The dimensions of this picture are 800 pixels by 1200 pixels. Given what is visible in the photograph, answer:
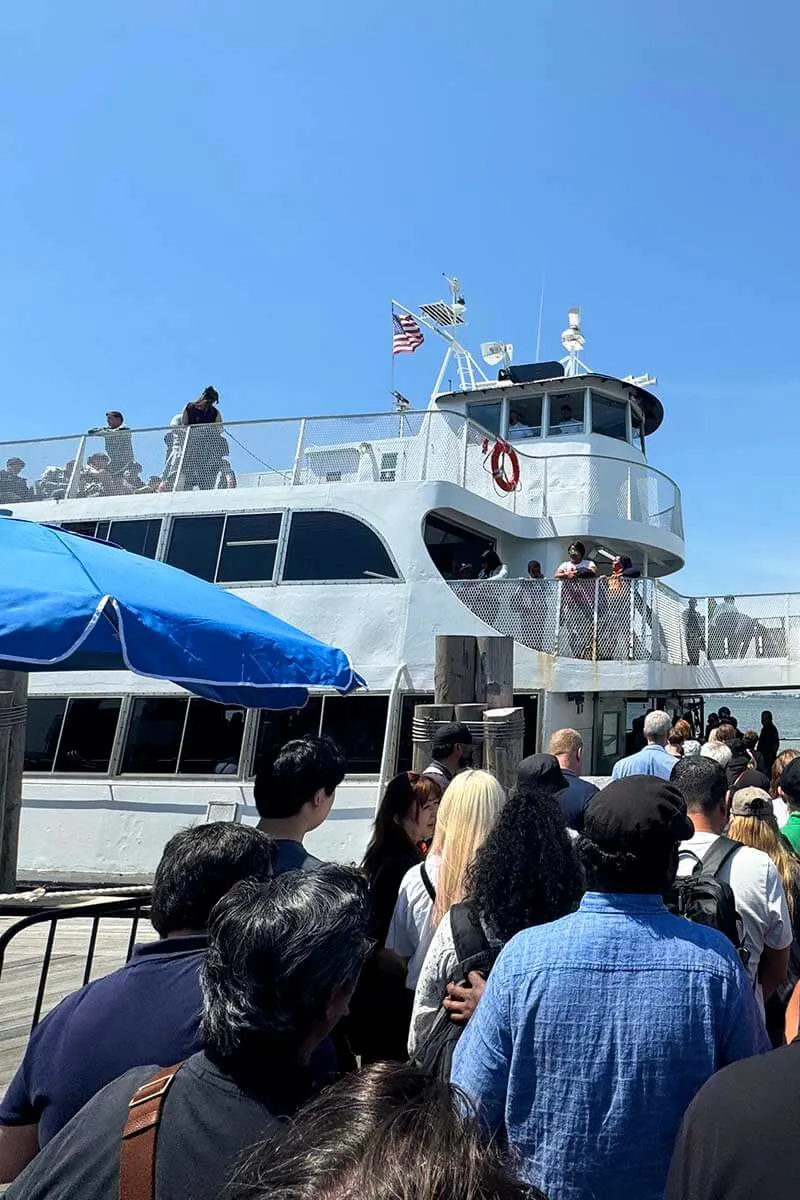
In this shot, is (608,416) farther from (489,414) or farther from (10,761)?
(10,761)

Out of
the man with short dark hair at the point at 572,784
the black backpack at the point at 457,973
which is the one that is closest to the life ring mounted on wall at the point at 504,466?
the man with short dark hair at the point at 572,784

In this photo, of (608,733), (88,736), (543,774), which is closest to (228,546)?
(88,736)

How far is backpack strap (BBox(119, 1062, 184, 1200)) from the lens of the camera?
1.30 metres

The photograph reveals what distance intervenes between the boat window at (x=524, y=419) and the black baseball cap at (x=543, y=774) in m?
11.1

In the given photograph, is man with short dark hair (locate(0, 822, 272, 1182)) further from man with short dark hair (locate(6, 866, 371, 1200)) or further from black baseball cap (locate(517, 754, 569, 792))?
black baseball cap (locate(517, 754, 569, 792))

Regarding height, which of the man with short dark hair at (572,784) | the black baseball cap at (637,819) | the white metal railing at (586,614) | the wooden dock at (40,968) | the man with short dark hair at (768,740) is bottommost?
the wooden dock at (40,968)

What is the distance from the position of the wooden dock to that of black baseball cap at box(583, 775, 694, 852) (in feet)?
11.0

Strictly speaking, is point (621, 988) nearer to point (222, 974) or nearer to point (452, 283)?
point (222, 974)

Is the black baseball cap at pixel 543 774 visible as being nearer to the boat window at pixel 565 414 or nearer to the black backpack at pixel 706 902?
the black backpack at pixel 706 902

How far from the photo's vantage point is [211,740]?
1067 cm

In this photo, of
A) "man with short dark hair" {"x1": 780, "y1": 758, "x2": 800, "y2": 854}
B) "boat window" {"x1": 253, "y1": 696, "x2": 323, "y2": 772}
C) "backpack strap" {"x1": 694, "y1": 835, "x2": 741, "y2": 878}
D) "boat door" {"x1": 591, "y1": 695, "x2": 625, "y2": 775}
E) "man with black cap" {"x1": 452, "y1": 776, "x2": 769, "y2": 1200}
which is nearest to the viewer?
"man with black cap" {"x1": 452, "y1": 776, "x2": 769, "y2": 1200}

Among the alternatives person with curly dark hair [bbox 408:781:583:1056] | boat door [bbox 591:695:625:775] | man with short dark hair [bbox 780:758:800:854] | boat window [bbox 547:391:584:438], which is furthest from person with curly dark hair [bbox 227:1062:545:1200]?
boat window [bbox 547:391:584:438]

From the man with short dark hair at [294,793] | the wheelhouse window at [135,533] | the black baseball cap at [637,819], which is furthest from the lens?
the wheelhouse window at [135,533]

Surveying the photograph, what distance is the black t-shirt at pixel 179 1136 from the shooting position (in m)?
1.33
